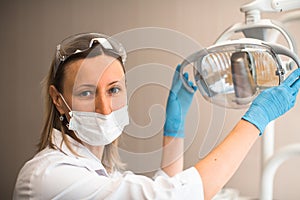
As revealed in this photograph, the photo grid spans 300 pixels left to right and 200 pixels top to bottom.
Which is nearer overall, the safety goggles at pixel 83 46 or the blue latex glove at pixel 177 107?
the safety goggles at pixel 83 46

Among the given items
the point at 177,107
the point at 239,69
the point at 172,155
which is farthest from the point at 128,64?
the point at 239,69

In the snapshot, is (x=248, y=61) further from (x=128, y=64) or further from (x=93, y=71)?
(x=128, y=64)

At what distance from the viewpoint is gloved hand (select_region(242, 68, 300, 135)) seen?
886 mm

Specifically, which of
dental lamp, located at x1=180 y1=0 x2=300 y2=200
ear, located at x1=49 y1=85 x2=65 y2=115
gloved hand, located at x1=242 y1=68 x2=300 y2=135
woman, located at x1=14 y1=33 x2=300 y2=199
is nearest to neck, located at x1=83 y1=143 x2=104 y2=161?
woman, located at x1=14 y1=33 x2=300 y2=199

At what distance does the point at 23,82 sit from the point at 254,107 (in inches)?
59.2

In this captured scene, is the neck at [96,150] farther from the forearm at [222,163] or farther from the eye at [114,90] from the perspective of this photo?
the forearm at [222,163]

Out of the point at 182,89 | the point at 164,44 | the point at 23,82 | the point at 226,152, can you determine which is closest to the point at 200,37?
the point at 164,44

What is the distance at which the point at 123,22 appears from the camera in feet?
5.93

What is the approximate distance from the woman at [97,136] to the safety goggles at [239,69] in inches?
2.5

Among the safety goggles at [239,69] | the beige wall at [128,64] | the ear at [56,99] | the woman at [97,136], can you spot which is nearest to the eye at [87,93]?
the woman at [97,136]

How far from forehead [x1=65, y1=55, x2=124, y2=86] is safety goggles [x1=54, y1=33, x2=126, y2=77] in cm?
3

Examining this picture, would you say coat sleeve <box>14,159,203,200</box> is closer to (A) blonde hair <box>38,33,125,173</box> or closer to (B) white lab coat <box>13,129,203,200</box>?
(B) white lab coat <box>13,129,203,200</box>

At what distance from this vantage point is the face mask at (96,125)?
101 centimetres

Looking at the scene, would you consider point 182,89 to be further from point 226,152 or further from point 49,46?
point 49,46
